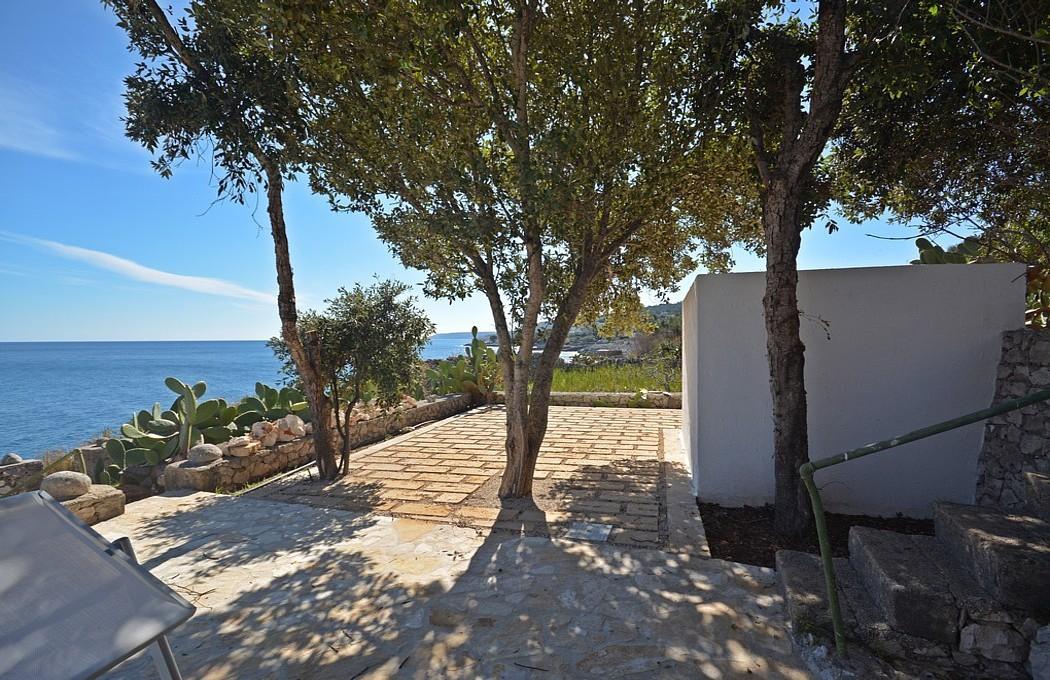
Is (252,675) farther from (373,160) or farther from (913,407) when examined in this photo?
(913,407)

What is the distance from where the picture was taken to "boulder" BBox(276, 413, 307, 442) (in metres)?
6.57

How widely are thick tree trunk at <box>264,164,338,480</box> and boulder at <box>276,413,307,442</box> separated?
111 cm

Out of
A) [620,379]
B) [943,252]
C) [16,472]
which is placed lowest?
[16,472]

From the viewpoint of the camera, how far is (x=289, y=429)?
6707 mm

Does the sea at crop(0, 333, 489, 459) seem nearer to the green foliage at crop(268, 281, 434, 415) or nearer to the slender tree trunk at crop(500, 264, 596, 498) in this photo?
the green foliage at crop(268, 281, 434, 415)

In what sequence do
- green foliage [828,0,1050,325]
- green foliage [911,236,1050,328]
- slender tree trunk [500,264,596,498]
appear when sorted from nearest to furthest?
green foliage [828,0,1050,325], green foliage [911,236,1050,328], slender tree trunk [500,264,596,498]

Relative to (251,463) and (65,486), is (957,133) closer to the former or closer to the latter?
(251,463)

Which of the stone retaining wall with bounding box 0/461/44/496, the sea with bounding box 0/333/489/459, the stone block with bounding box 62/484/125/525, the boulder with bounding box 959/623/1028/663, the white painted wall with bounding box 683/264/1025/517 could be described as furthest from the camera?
the sea with bounding box 0/333/489/459

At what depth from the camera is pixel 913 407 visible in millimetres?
4176

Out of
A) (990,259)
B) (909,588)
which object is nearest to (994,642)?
(909,588)

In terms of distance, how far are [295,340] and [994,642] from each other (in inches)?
231

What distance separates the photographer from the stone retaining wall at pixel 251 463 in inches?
218

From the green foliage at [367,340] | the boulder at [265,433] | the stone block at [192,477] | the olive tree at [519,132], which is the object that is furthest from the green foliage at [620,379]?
the stone block at [192,477]

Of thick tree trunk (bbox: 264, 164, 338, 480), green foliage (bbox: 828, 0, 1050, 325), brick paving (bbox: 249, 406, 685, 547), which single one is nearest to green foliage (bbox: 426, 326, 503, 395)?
brick paving (bbox: 249, 406, 685, 547)
